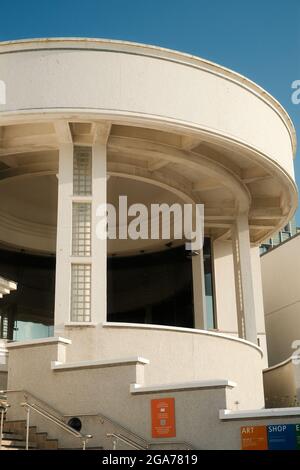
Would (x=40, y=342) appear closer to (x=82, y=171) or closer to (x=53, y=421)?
(x=53, y=421)

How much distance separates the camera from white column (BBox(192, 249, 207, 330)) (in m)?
22.1

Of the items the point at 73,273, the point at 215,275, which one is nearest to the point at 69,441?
the point at 73,273

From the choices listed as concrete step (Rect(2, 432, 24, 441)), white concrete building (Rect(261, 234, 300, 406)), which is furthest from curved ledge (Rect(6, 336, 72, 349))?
white concrete building (Rect(261, 234, 300, 406))

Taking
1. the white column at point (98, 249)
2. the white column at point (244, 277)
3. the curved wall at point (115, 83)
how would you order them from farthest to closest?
the white column at point (244, 277)
the curved wall at point (115, 83)
the white column at point (98, 249)

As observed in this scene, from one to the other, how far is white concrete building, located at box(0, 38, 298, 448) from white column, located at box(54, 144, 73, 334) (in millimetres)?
26

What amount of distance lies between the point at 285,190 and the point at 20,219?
10297mm

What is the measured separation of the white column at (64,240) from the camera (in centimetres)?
1502

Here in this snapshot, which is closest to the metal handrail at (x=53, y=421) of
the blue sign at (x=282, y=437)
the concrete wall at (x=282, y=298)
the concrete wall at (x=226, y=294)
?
the blue sign at (x=282, y=437)

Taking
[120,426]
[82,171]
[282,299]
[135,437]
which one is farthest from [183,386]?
[282,299]

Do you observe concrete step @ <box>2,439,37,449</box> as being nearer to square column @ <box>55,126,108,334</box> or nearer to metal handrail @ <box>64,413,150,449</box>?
metal handrail @ <box>64,413,150,449</box>

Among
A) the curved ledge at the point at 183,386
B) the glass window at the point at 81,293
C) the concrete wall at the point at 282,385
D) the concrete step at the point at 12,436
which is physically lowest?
the concrete step at the point at 12,436

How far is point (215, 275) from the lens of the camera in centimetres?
2341

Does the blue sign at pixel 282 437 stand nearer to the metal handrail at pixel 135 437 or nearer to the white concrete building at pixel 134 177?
the white concrete building at pixel 134 177

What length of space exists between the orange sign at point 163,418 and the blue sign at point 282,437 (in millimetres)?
1807
